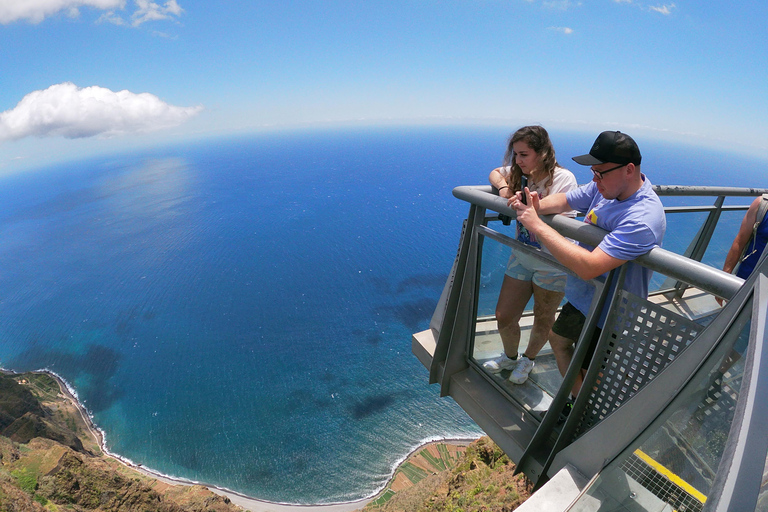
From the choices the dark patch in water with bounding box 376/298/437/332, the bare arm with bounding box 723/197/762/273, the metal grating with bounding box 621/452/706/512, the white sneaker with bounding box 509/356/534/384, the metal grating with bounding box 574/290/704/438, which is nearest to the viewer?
the metal grating with bounding box 621/452/706/512

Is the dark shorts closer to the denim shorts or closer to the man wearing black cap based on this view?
the man wearing black cap

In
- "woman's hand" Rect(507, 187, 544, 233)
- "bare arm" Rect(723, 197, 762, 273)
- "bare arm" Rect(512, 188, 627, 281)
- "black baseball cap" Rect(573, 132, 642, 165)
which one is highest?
"black baseball cap" Rect(573, 132, 642, 165)

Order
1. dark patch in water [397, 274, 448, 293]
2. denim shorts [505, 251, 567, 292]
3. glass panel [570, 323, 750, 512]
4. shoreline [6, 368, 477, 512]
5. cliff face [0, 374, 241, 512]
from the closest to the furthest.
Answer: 1. glass panel [570, 323, 750, 512]
2. denim shorts [505, 251, 567, 292]
3. cliff face [0, 374, 241, 512]
4. shoreline [6, 368, 477, 512]
5. dark patch in water [397, 274, 448, 293]

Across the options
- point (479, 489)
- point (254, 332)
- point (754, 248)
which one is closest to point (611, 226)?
point (754, 248)

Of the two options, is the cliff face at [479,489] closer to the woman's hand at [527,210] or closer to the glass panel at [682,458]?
the glass panel at [682,458]

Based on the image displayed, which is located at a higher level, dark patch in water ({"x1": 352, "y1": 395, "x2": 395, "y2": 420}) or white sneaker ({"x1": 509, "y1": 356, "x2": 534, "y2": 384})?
white sneaker ({"x1": 509, "y1": 356, "x2": 534, "y2": 384})

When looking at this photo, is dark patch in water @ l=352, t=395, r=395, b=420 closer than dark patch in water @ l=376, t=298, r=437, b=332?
Yes

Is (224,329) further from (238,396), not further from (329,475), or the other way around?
(329,475)

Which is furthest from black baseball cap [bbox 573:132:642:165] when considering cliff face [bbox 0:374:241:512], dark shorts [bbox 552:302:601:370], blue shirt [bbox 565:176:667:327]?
cliff face [bbox 0:374:241:512]

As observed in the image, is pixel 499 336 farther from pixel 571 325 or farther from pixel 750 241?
pixel 750 241
